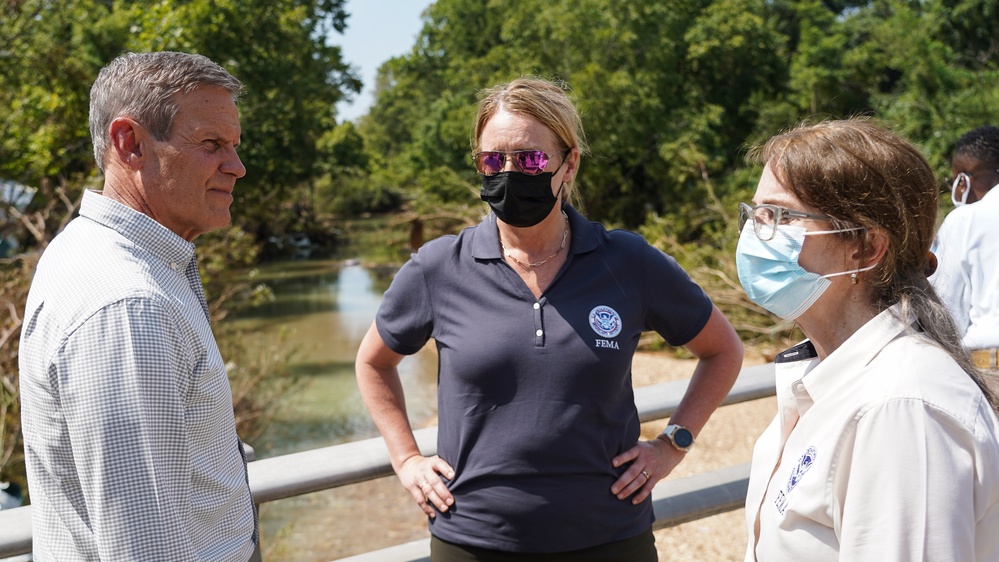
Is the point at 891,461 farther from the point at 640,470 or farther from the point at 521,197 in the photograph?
the point at 521,197

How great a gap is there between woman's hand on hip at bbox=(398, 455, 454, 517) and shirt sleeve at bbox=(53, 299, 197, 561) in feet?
2.92

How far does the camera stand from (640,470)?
2.32 metres

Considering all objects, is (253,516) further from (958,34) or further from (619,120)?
(958,34)

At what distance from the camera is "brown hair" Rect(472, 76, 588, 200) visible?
2445 mm

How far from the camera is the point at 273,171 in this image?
2011cm

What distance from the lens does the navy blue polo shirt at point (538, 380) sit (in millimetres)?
2234

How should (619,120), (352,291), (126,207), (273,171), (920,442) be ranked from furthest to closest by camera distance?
(352,291) < (619,120) < (273,171) < (126,207) < (920,442)

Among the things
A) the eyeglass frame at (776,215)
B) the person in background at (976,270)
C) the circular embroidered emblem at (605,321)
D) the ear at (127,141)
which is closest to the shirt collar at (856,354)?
the eyeglass frame at (776,215)

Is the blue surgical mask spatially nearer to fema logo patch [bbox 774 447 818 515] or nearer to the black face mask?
fema logo patch [bbox 774 447 818 515]

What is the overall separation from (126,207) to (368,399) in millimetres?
1104

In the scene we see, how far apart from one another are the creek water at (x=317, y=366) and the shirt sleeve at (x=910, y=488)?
606 cm

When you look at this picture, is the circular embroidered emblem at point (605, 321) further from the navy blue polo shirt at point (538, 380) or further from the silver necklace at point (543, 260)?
the silver necklace at point (543, 260)

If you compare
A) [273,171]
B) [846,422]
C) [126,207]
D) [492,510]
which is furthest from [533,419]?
[273,171]

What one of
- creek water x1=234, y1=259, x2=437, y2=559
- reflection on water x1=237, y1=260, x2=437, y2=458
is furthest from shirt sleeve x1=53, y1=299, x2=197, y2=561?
reflection on water x1=237, y1=260, x2=437, y2=458
